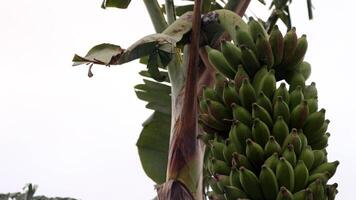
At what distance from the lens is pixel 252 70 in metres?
1.66

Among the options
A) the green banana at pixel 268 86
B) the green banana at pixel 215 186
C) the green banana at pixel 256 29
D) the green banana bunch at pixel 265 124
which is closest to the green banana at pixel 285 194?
the green banana bunch at pixel 265 124

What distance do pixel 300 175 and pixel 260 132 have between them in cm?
15

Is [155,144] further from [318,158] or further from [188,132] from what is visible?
[318,158]

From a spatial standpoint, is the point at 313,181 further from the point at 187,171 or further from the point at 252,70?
the point at 187,171

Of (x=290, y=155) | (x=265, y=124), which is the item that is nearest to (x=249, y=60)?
(x=265, y=124)

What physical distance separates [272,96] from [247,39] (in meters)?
0.23

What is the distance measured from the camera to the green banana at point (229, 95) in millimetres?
1584

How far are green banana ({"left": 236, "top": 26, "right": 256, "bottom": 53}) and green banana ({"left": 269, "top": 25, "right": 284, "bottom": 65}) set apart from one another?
0.19 ft

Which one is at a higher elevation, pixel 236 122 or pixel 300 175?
pixel 236 122

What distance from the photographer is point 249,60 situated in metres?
1.65

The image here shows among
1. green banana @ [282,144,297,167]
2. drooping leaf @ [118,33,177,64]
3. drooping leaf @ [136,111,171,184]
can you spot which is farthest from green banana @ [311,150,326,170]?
drooping leaf @ [136,111,171,184]

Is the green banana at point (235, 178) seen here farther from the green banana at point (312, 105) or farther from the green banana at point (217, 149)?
the green banana at point (312, 105)

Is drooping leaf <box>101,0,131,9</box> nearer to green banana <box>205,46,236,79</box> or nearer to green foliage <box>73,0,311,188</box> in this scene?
green foliage <box>73,0,311,188</box>

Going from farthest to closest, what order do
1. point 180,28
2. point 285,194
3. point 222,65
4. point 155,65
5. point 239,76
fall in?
point 155,65 → point 180,28 → point 222,65 → point 239,76 → point 285,194
